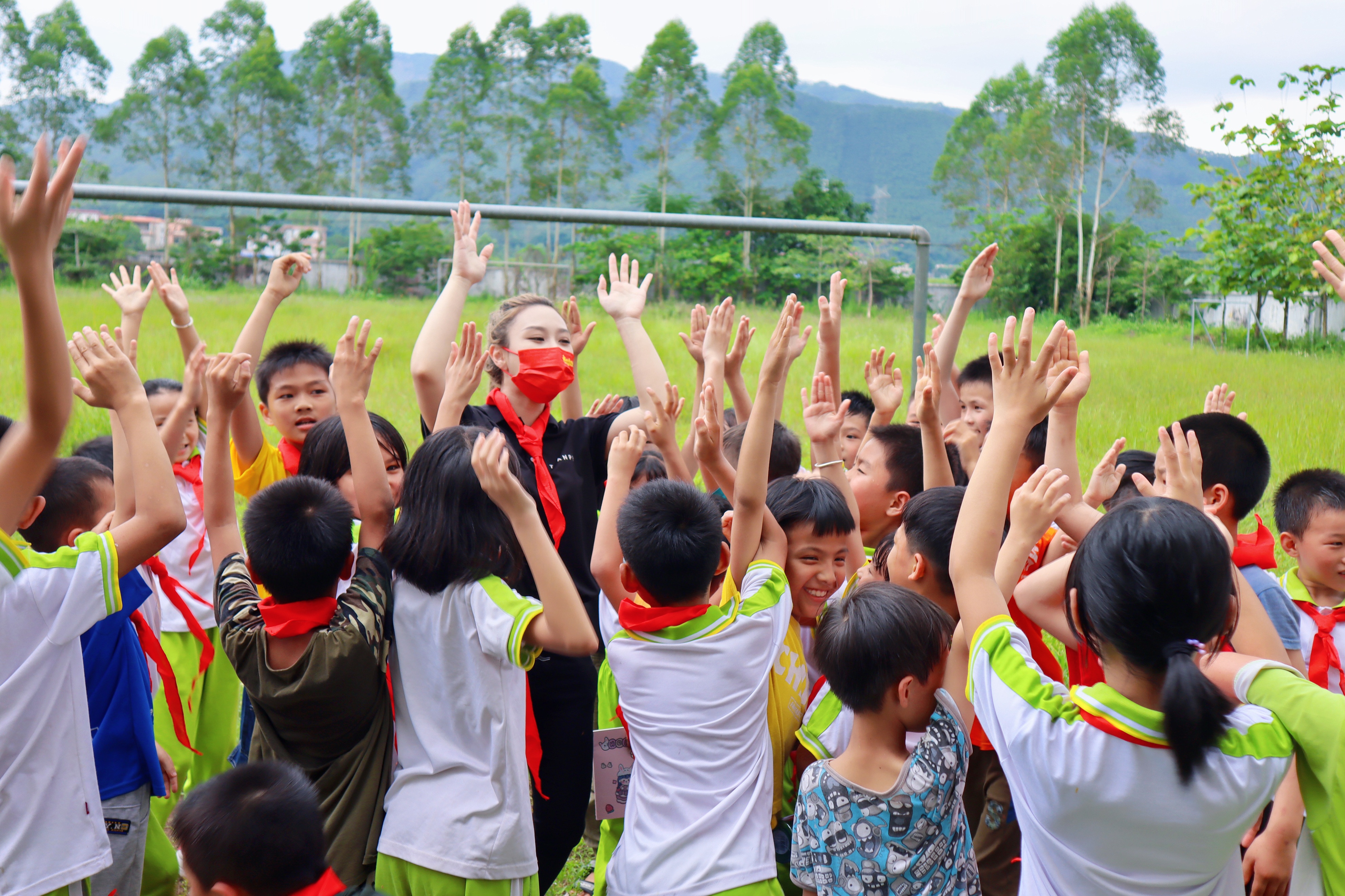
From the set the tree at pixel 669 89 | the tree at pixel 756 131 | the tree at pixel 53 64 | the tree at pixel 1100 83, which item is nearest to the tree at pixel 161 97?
the tree at pixel 53 64

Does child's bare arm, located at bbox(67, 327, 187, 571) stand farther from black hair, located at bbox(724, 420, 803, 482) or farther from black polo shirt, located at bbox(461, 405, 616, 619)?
black hair, located at bbox(724, 420, 803, 482)

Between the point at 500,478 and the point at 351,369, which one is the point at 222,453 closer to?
the point at 351,369

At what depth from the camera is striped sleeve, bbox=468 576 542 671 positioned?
188 centimetres

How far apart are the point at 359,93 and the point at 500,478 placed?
129ft

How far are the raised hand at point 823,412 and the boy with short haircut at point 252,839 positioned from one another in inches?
70.1

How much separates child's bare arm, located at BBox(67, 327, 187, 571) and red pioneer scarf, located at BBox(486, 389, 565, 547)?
3.03 ft

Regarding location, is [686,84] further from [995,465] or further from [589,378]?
[995,465]

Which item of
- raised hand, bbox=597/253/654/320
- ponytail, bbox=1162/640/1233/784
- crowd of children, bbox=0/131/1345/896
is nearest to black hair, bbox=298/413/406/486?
crowd of children, bbox=0/131/1345/896

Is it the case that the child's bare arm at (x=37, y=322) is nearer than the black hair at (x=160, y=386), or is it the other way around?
the child's bare arm at (x=37, y=322)

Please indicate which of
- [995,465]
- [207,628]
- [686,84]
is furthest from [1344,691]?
[686,84]

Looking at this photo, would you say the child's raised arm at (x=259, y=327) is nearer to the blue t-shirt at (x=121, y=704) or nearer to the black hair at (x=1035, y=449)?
the blue t-shirt at (x=121, y=704)

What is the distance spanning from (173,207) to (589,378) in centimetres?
252

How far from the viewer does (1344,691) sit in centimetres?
227

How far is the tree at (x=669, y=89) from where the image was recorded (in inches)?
1248
